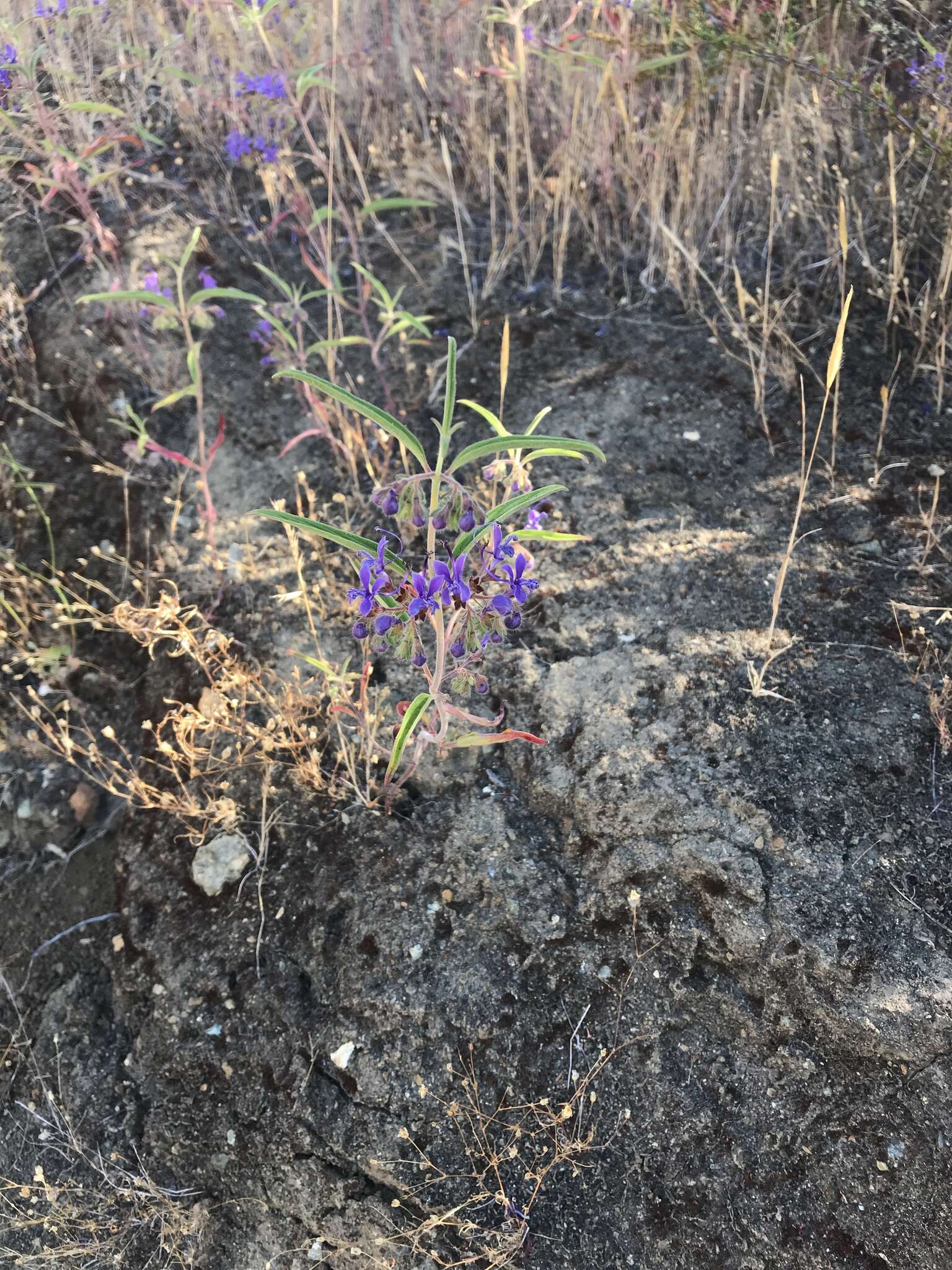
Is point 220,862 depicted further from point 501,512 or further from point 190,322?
point 190,322

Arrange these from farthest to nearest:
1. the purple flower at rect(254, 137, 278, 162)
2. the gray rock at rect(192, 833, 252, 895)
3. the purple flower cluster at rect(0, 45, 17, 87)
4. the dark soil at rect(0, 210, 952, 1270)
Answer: the purple flower at rect(254, 137, 278, 162) < the purple flower cluster at rect(0, 45, 17, 87) < the gray rock at rect(192, 833, 252, 895) < the dark soil at rect(0, 210, 952, 1270)

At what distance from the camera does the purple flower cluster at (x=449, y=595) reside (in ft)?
4.50

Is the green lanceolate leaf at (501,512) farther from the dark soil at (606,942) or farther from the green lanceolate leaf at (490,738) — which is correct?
the dark soil at (606,942)

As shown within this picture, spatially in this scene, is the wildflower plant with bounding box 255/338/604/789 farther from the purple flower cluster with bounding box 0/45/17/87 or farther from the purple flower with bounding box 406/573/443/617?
the purple flower cluster with bounding box 0/45/17/87

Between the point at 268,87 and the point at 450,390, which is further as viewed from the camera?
the point at 268,87

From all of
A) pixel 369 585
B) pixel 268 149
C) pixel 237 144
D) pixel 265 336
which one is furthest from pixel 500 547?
pixel 237 144

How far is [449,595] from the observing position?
137cm

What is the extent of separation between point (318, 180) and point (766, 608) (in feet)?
7.21

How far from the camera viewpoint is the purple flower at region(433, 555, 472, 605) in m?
1.35

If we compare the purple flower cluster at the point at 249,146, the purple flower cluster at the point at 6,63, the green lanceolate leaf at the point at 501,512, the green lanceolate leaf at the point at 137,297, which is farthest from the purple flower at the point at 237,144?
the green lanceolate leaf at the point at 501,512

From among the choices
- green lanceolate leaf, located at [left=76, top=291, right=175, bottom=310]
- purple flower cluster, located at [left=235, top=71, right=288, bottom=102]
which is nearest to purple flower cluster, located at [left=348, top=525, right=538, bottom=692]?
green lanceolate leaf, located at [left=76, top=291, right=175, bottom=310]

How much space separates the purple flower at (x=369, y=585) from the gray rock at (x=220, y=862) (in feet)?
2.82

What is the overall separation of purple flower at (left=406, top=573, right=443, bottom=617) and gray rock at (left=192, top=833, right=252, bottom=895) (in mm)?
923

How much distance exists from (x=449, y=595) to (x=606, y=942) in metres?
0.85
